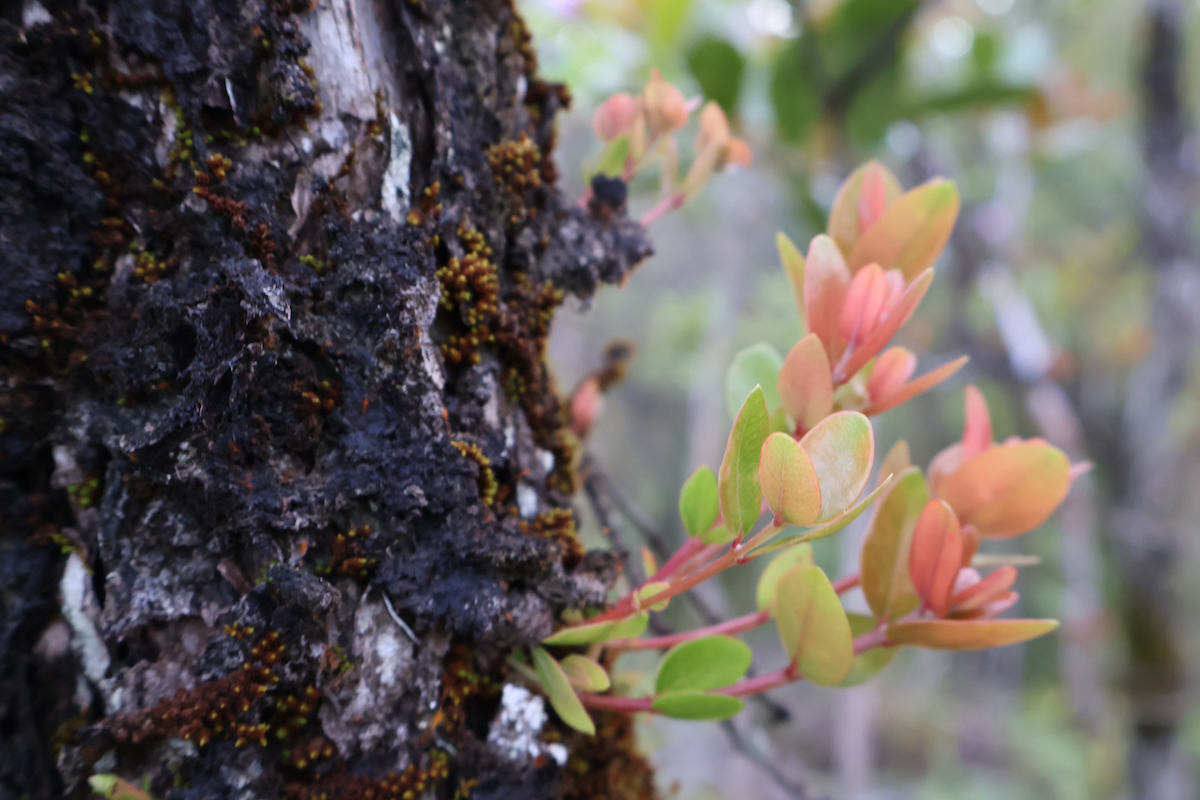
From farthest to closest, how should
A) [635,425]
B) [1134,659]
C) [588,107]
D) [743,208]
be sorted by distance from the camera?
[635,425] → [743,208] → [1134,659] → [588,107]

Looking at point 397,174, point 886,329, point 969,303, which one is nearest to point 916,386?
point 886,329

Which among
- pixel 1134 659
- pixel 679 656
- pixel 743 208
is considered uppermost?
pixel 743 208

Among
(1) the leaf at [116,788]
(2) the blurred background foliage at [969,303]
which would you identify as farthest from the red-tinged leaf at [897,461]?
(1) the leaf at [116,788]

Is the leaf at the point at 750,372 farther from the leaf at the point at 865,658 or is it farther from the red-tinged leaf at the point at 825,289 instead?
the leaf at the point at 865,658

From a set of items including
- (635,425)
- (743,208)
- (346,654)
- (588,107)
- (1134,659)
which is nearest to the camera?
(346,654)

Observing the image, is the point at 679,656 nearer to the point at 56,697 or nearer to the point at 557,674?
the point at 557,674

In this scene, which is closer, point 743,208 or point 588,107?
point 588,107

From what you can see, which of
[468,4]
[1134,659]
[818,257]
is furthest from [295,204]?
[1134,659]

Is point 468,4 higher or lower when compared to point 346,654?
higher
